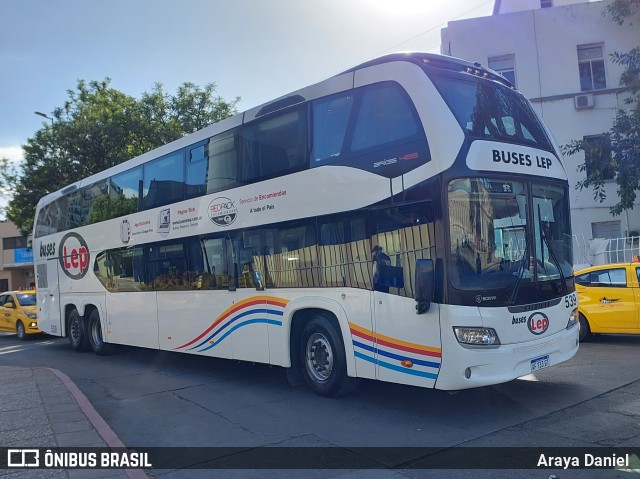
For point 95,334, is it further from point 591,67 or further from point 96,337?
point 591,67

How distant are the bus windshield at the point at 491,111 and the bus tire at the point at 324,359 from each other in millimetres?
3154

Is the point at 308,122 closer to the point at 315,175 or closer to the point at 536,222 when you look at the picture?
the point at 315,175

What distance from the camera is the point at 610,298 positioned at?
1105cm

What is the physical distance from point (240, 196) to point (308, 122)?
1.75 m

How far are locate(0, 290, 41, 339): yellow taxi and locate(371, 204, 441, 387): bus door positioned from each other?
15391 millimetres

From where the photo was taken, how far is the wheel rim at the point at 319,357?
7.64m

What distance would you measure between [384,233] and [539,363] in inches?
91.8

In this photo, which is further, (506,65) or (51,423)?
(506,65)

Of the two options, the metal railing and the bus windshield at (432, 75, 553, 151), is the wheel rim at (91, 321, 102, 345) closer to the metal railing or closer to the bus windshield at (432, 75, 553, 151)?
the bus windshield at (432, 75, 553, 151)

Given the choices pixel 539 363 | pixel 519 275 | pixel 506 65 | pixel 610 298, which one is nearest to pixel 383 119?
pixel 519 275

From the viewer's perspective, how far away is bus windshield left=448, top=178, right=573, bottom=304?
6145 millimetres

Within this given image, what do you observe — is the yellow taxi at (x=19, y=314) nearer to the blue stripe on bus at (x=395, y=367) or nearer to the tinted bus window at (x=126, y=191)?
the tinted bus window at (x=126, y=191)

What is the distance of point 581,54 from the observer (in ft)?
65.3

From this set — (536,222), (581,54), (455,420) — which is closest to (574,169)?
(581,54)
